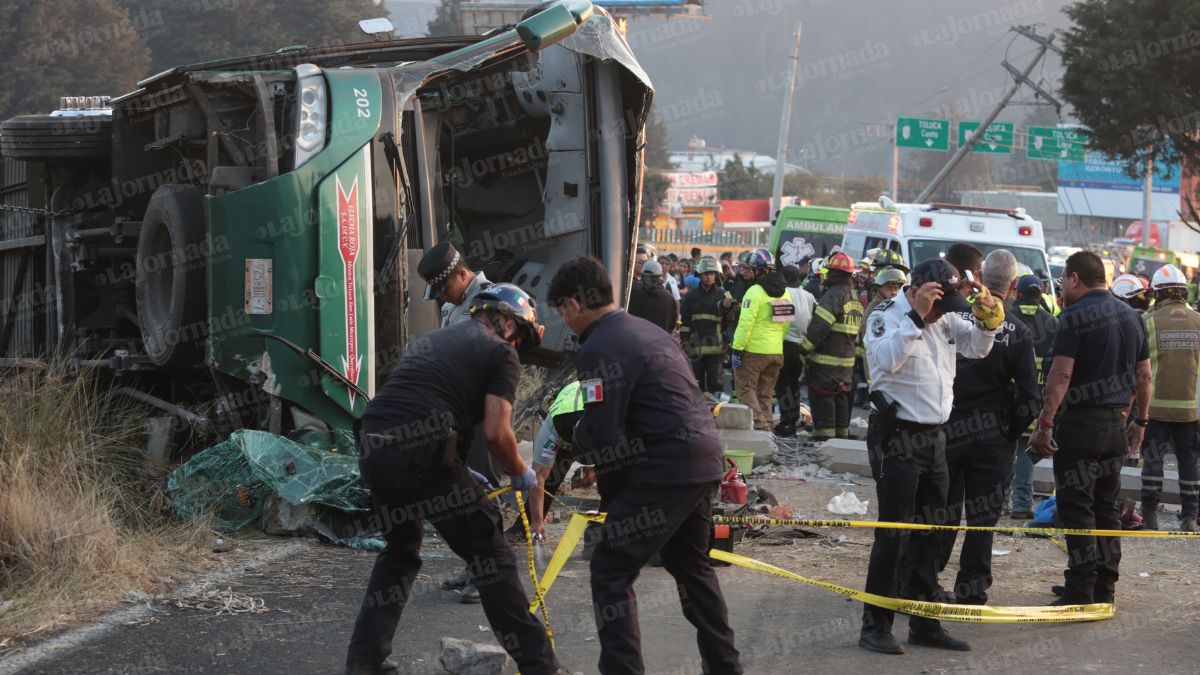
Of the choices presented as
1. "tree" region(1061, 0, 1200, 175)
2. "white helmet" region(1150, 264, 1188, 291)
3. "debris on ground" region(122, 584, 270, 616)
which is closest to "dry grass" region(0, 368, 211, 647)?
"debris on ground" region(122, 584, 270, 616)

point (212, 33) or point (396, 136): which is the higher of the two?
point (212, 33)

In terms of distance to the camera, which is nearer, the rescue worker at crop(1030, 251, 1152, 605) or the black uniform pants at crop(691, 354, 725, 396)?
the rescue worker at crop(1030, 251, 1152, 605)

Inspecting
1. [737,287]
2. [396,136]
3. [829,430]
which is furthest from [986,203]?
[396,136]

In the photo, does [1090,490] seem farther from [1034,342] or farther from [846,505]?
[1034,342]

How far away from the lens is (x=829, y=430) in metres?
12.0

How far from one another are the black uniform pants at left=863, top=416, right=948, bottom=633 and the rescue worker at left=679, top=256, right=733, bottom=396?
29.1ft

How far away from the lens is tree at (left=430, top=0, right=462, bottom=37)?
6016 cm

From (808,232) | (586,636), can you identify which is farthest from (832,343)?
(808,232)

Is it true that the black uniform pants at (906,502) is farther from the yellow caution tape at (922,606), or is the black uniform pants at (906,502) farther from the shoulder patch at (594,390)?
the shoulder patch at (594,390)

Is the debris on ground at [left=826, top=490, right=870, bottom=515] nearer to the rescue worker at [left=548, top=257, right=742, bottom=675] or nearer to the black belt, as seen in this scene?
the black belt

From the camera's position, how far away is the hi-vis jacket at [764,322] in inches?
482

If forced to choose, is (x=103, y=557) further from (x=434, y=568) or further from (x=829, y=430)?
(x=829, y=430)

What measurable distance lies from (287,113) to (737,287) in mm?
9924

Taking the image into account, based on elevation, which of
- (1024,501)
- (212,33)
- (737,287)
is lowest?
(1024,501)
